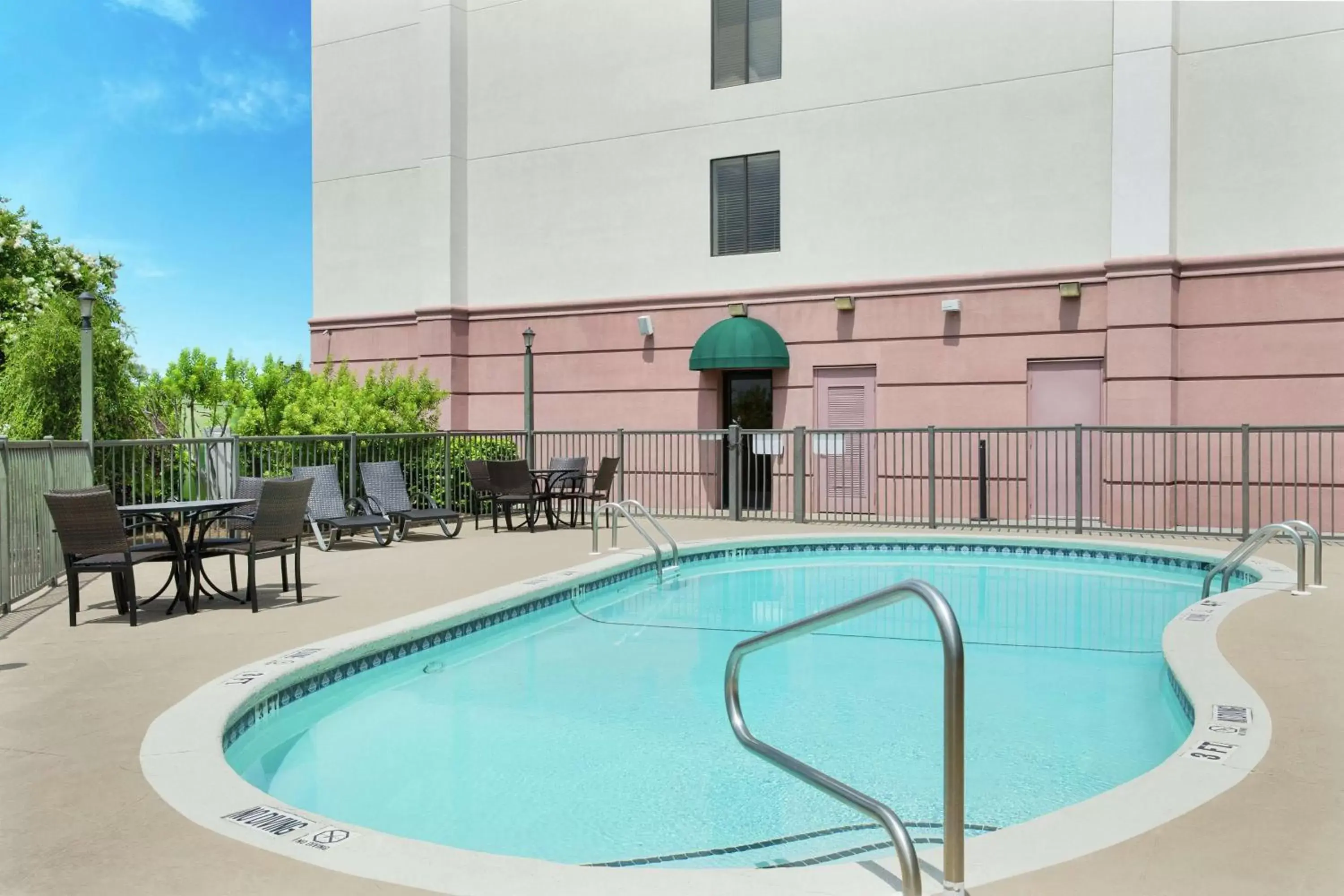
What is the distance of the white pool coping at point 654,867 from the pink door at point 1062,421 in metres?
10.2

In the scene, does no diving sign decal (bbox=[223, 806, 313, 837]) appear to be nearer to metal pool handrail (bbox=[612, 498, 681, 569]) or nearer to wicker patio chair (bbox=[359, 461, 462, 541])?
metal pool handrail (bbox=[612, 498, 681, 569])

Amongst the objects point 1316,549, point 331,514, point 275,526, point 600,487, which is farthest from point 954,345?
point 275,526

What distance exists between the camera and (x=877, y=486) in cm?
1650

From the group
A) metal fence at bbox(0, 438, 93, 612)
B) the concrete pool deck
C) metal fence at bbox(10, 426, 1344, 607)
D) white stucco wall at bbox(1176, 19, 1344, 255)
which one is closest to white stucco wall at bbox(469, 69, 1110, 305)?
white stucco wall at bbox(1176, 19, 1344, 255)

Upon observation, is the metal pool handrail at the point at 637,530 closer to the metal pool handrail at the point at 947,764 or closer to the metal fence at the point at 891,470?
the metal fence at the point at 891,470

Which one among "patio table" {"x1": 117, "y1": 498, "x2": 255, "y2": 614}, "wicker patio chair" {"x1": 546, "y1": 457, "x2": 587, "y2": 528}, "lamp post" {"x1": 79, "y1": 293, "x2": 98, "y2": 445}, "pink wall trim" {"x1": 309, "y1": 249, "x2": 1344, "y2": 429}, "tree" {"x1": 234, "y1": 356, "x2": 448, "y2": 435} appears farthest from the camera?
"tree" {"x1": 234, "y1": 356, "x2": 448, "y2": 435}

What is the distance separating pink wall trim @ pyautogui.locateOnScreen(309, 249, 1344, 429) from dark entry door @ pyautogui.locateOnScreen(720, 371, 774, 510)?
284 mm

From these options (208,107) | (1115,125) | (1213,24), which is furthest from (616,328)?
(208,107)

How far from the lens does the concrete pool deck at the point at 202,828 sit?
3201 millimetres

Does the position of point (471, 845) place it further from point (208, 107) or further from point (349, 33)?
point (208, 107)

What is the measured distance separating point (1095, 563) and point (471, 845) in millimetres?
10095

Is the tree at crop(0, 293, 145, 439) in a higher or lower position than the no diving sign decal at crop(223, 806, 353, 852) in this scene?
higher

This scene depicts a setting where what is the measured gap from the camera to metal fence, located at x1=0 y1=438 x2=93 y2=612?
8062 millimetres

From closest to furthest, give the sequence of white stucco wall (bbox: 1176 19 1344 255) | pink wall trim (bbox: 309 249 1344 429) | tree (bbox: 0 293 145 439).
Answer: white stucco wall (bbox: 1176 19 1344 255)
pink wall trim (bbox: 309 249 1344 429)
tree (bbox: 0 293 145 439)
